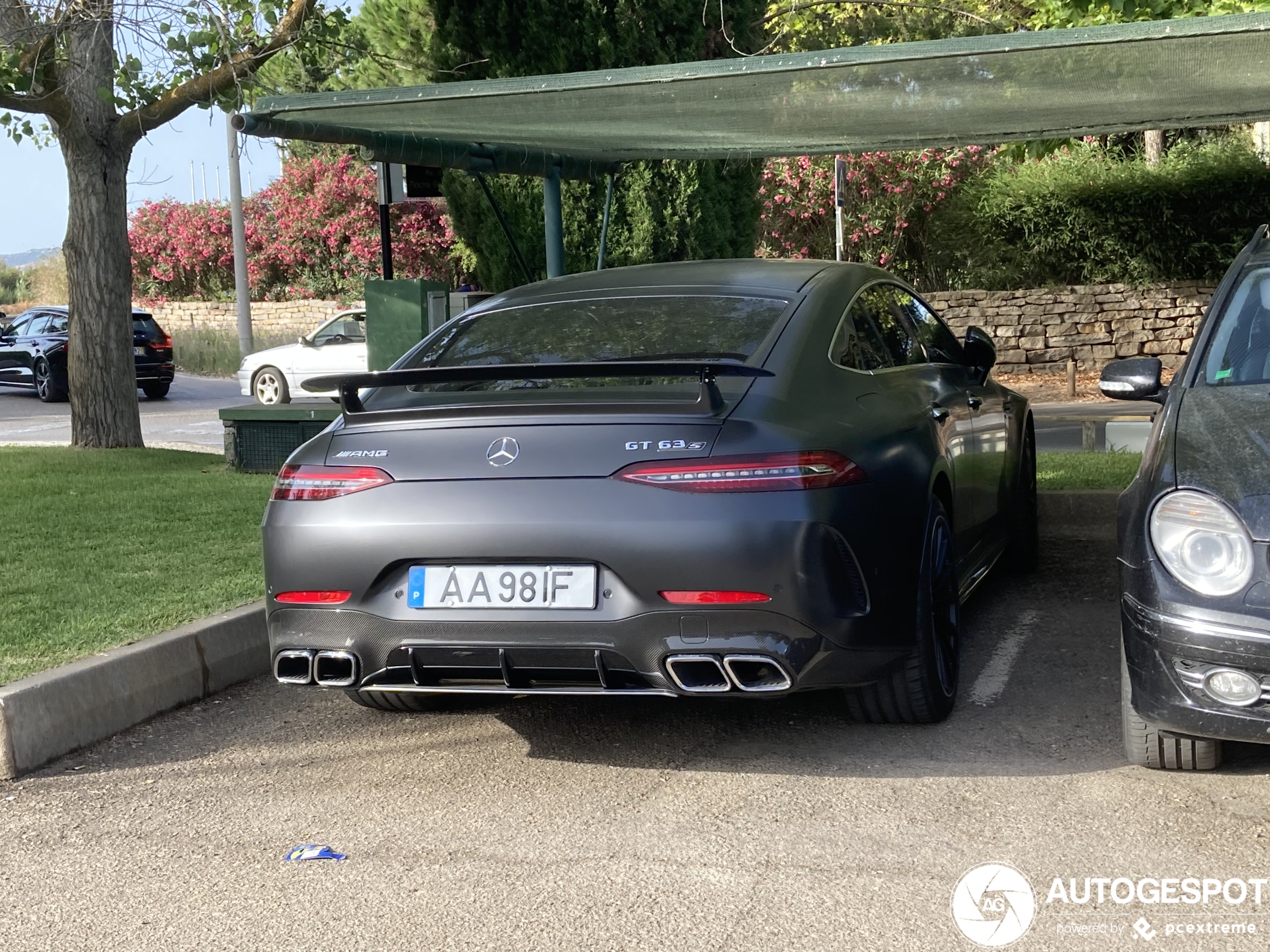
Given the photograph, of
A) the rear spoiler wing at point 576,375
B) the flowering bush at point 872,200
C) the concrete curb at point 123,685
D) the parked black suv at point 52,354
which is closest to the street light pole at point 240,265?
the parked black suv at point 52,354

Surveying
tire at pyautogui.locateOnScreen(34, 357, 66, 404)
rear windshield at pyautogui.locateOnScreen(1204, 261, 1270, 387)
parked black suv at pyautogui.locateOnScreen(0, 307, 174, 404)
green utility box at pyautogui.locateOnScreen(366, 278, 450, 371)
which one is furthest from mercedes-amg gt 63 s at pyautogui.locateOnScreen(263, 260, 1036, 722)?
tire at pyautogui.locateOnScreen(34, 357, 66, 404)

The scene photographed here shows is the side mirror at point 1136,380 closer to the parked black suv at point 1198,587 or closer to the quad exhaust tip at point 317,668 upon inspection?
the parked black suv at point 1198,587

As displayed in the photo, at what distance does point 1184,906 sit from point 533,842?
5.24 ft

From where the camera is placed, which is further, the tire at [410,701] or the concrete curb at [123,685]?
the tire at [410,701]

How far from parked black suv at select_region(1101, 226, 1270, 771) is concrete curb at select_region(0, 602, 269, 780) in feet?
10.7

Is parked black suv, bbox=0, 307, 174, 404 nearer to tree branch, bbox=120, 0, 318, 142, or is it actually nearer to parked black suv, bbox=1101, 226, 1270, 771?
tree branch, bbox=120, 0, 318, 142

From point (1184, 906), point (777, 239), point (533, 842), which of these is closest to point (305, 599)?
point (533, 842)

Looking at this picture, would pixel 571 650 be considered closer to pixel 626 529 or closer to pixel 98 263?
pixel 626 529

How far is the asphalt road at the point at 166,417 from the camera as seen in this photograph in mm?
16375

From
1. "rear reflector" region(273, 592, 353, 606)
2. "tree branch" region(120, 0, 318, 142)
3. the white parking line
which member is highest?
"tree branch" region(120, 0, 318, 142)

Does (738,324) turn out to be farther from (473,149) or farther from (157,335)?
(157,335)

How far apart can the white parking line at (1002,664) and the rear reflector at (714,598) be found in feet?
4.60

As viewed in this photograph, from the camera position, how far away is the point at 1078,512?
8.42 meters

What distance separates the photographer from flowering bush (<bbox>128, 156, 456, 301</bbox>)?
102 feet
